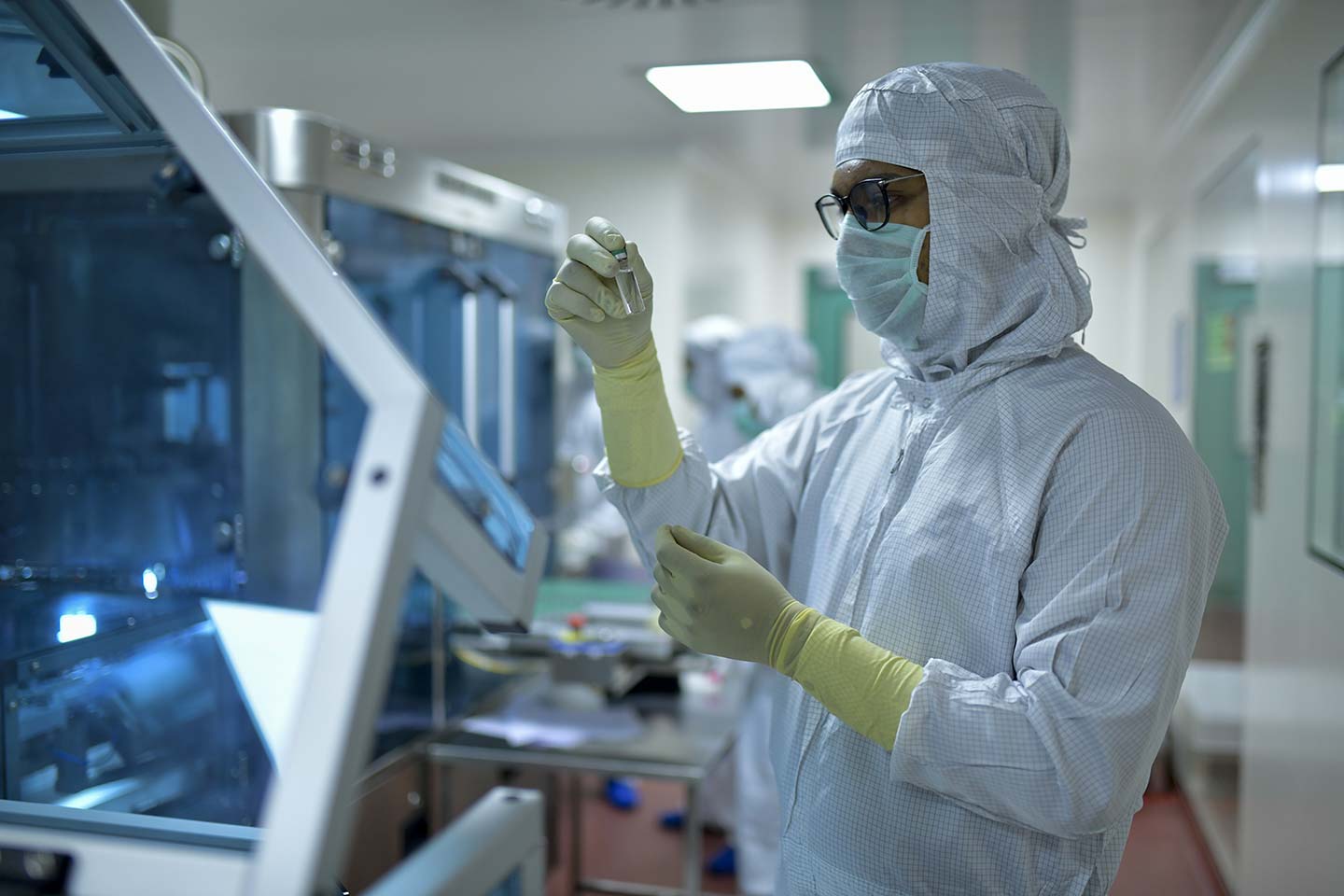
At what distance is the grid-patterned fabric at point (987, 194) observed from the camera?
1.14 meters

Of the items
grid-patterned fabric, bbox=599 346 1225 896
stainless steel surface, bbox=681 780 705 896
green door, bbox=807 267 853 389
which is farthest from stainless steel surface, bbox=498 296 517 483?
green door, bbox=807 267 853 389

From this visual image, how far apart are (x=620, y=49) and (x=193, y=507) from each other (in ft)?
7.25

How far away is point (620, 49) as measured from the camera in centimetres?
331

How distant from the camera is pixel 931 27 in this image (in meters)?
2.98

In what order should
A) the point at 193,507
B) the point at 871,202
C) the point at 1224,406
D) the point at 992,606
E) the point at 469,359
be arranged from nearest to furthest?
1. the point at 992,606
2. the point at 871,202
3. the point at 193,507
4. the point at 469,359
5. the point at 1224,406

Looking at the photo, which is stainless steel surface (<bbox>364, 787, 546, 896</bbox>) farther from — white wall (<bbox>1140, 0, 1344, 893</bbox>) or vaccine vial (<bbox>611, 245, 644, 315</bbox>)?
white wall (<bbox>1140, 0, 1344, 893</bbox>)

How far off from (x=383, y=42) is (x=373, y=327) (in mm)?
2838

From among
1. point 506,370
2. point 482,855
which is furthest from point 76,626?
point 506,370

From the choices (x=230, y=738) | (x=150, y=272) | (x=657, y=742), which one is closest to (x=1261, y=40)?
(x=657, y=742)

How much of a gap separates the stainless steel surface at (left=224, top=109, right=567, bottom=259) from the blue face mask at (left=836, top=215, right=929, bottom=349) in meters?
1.17

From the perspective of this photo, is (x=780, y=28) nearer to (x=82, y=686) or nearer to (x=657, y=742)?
(x=657, y=742)

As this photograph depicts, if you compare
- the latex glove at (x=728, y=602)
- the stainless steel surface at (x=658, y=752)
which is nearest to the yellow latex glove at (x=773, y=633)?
the latex glove at (x=728, y=602)

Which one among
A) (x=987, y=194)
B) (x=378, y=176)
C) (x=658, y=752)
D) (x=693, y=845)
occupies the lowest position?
(x=693, y=845)

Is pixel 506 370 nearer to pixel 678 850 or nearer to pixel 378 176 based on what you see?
pixel 378 176
